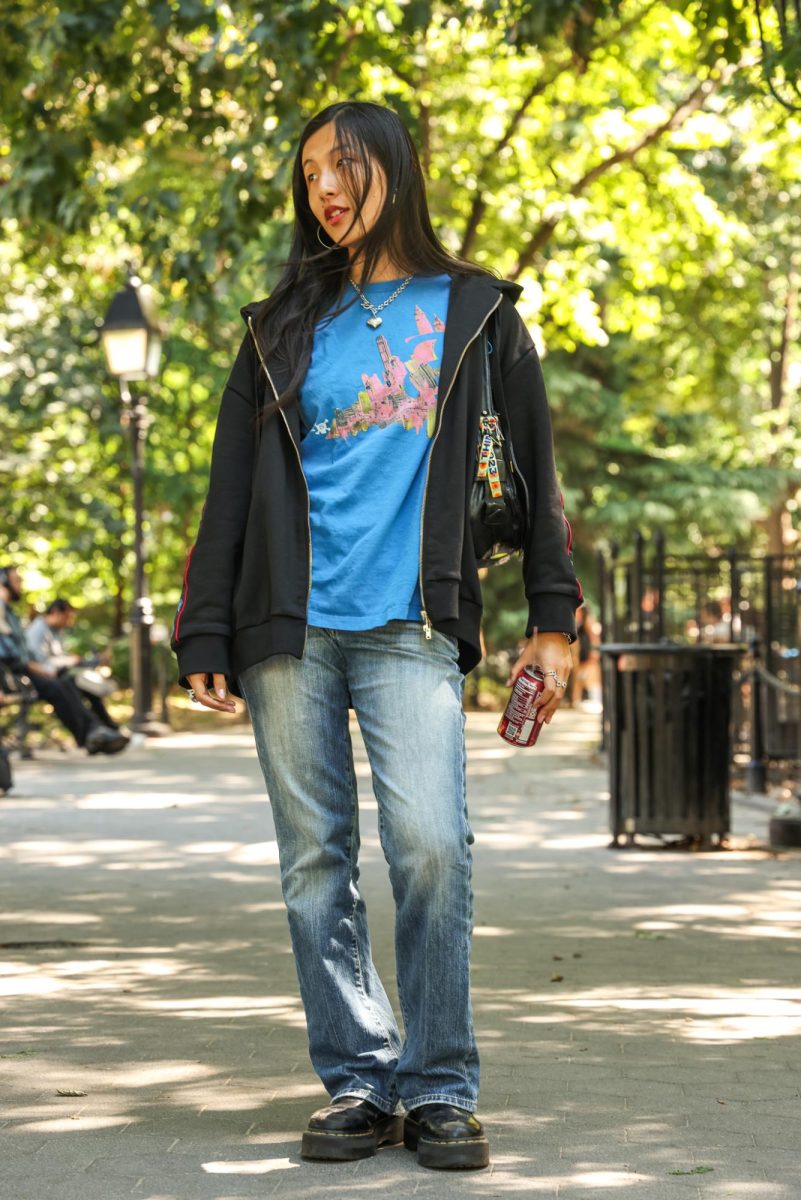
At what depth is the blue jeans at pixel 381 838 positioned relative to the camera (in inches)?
147

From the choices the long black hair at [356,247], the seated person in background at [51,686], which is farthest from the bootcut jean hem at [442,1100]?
the seated person in background at [51,686]

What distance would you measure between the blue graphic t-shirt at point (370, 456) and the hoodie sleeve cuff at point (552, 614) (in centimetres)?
27

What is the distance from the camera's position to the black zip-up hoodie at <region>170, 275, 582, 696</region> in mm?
3748

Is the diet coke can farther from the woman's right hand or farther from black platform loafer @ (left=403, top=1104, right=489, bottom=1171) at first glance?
black platform loafer @ (left=403, top=1104, right=489, bottom=1171)

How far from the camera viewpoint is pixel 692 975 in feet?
20.1

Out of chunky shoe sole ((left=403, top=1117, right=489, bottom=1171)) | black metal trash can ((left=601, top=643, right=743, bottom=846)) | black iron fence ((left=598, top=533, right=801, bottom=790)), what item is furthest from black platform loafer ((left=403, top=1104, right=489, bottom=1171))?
black iron fence ((left=598, top=533, right=801, bottom=790))

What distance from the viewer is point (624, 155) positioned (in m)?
17.8

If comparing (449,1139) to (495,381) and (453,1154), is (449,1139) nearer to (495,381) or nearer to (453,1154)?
(453,1154)

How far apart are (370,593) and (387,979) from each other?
2636 millimetres

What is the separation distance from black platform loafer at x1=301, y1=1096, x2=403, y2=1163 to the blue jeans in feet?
0.10

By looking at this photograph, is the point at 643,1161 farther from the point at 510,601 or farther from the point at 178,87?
the point at 510,601

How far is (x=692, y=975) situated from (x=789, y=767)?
25.9 ft

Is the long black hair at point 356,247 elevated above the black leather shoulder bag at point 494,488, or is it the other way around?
the long black hair at point 356,247

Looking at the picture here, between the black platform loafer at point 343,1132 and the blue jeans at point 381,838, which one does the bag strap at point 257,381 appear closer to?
the blue jeans at point 381,838
